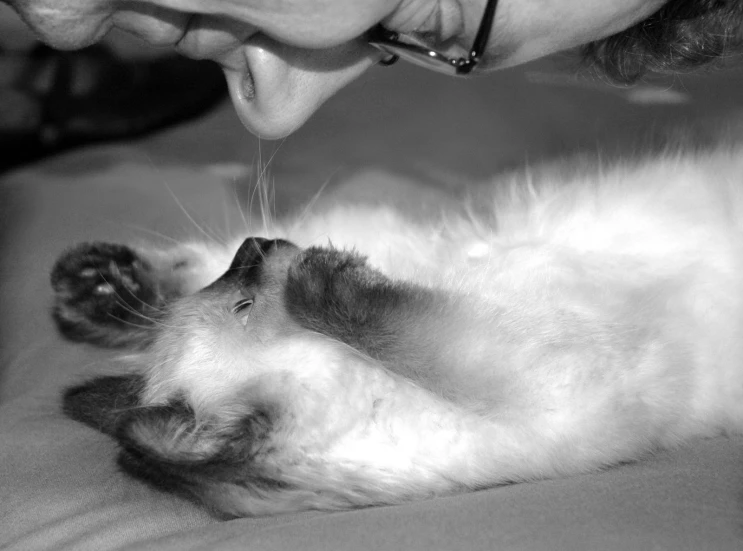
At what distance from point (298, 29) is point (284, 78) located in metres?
0.15

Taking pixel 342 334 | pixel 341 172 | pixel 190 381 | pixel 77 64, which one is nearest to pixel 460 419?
pixel 342 334

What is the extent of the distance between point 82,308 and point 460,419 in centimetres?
90

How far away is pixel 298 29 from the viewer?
2.93ft

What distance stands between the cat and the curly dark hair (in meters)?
0.27

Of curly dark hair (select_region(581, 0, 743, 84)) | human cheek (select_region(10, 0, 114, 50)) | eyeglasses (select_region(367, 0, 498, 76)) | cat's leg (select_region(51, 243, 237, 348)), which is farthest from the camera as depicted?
cat's leg (select_region(51, 243, 237, 348))

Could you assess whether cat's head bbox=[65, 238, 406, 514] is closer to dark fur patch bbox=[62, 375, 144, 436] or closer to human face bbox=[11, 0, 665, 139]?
dark fur patch bbox=[62, 375, 144, 436]

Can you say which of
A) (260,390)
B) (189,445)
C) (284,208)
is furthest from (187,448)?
(284,208)

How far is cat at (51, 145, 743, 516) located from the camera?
106cm

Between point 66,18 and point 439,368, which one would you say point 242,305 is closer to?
point 439,368

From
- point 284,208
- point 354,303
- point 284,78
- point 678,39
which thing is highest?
point 678,39

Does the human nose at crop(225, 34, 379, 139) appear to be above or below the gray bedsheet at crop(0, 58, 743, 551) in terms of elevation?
above

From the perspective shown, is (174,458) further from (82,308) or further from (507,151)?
(507,151)


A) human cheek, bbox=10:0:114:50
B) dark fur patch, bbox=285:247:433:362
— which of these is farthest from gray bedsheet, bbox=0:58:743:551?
human cheek, bbox=10:0:114:50

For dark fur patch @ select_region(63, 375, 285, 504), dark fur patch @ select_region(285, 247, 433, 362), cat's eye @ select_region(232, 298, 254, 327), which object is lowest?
dark fur patch @ select_region(63, 375, 285, 504)
